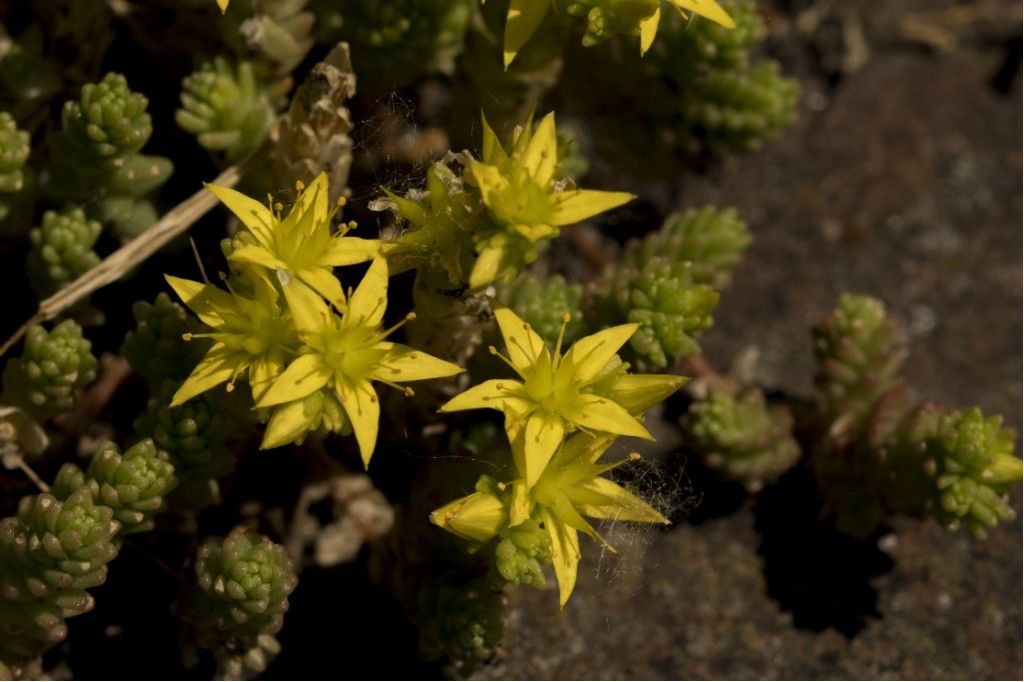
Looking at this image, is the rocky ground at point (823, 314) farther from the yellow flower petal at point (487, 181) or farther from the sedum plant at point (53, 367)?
the sedum plant at point (53, 367)

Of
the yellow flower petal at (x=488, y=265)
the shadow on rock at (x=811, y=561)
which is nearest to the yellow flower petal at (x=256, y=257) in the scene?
the yellow flower petal at (x=488, y=265)

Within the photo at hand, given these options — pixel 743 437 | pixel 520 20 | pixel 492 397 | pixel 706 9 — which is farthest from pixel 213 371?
pixel 743 437

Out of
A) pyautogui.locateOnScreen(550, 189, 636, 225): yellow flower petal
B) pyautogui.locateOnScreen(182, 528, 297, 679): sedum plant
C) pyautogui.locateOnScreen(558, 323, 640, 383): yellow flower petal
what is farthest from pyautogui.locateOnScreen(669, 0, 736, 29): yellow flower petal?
pyautogui.locateOnScreen(182, 528, 297, 679): sedum plant

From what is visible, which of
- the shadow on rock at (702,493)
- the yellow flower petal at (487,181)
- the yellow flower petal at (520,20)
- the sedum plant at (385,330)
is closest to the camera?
the yellow flower petal at (487,181)

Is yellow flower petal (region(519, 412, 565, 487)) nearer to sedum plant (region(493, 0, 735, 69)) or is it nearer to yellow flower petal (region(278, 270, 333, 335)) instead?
yellow flower petal (region(278, 270, 333, 335))

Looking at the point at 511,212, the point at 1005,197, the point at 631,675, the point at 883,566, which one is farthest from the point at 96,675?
the point at 1005,197

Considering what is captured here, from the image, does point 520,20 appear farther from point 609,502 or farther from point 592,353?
point 609,502

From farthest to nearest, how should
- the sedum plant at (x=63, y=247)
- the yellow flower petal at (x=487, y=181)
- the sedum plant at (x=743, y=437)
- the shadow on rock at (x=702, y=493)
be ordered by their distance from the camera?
the shadow on rock at (x=702, y=493) < the sedum plant at (x=743, y=437) < the sedum plant at (x=63, y=247) < the yellow flower petal at (x=487, y=181)
